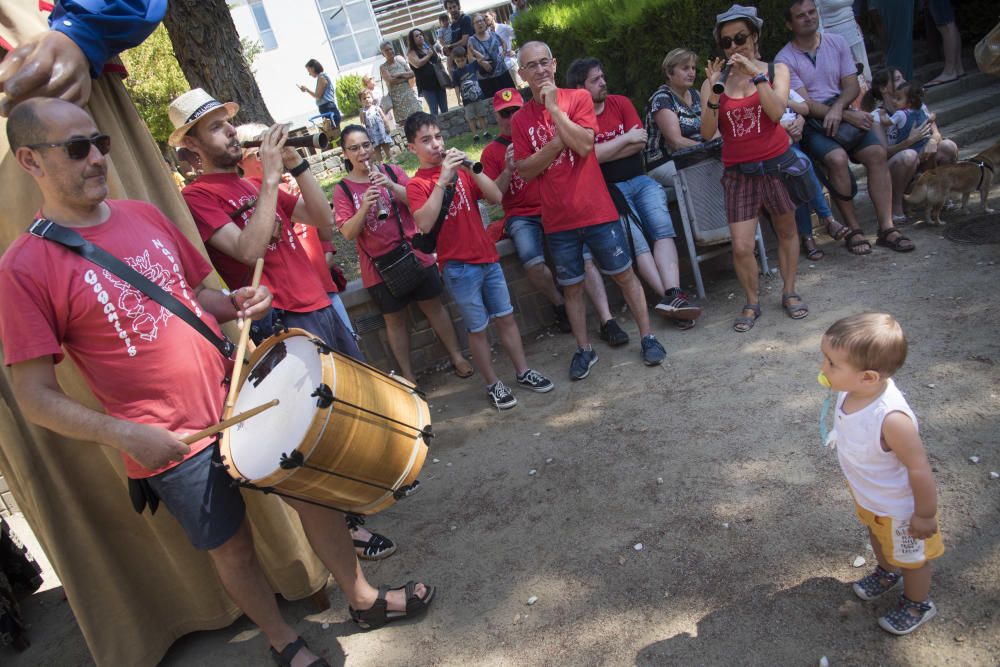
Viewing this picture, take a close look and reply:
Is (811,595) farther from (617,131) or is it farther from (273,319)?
(617,131)

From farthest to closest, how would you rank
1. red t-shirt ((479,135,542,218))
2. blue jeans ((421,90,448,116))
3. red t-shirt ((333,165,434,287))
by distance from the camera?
blue jeans ((421,90,448,116)), red t-shirt ((479,135,542,218)), red t-shirt ((333,165,434,287))

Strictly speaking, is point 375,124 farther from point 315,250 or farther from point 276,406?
point 276,406

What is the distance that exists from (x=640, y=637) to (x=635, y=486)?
0.99 metres

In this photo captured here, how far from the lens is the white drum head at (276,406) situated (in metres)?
2.43

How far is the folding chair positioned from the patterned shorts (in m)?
0.53

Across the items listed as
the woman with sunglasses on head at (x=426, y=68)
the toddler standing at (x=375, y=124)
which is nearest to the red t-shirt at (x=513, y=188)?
the toddler standing at (x=375, y=124)

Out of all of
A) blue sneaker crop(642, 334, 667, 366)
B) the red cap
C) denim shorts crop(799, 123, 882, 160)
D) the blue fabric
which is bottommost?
blue sneaker crop(642, 334, 667, 366)

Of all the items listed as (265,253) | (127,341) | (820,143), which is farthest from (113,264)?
(820,143)

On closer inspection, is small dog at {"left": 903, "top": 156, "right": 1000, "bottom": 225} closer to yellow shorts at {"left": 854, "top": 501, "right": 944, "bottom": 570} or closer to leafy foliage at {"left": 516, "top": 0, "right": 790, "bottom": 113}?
leafy foliage at {"left": 516, "top": 0, "right": 790, "bottom": 113}

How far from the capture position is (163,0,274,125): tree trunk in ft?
19.4

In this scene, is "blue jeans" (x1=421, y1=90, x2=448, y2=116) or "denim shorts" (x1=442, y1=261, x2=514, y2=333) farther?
"blue jeans" (x1=421, y1=90, x2=448, y2=116)

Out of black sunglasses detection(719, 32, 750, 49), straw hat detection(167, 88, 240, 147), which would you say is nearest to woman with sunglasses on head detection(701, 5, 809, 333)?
black sunglasses detection(719, 32, 750, 49)

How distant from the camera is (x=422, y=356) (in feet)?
19.0

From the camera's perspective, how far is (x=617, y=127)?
5.53 m
